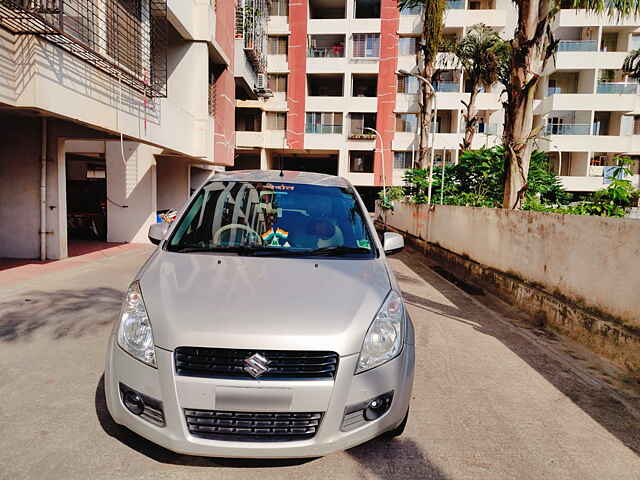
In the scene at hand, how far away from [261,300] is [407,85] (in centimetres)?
3869

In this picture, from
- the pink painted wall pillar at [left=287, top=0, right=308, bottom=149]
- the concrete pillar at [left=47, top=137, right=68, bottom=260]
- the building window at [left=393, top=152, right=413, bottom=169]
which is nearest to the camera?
the concrete pillar at [left=47, top=137, right=68, bottom=260]

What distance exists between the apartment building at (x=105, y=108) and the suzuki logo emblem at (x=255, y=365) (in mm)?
6365

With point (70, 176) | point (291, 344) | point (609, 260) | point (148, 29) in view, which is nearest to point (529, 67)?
point (609, 260)

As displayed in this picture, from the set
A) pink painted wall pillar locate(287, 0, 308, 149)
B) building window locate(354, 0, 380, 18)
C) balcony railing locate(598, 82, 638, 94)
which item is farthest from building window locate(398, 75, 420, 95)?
balcony railing locate(598, 82, 638, 94)

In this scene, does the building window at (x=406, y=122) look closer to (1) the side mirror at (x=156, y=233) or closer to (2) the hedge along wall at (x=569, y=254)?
(2) the hedge along wall at (x=569, y=254)

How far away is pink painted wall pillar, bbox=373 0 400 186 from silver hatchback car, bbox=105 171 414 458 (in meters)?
35.7

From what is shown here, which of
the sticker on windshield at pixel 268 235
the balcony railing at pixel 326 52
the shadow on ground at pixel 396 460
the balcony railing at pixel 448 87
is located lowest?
the shadow on ground at pixel 396 460

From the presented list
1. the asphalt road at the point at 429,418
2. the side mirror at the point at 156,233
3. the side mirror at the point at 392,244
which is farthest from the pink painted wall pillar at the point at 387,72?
the side mirror at the point at 156,233

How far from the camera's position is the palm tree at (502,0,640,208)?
8742 millimetres

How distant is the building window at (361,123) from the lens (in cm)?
3812

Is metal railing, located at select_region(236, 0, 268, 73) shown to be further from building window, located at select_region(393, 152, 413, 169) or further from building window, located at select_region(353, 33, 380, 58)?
building window, located at select_region(393, 152, 413, 169)

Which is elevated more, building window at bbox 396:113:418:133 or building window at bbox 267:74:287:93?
building window at bbox 267:74:287:93

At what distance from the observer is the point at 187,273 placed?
9.73 ft

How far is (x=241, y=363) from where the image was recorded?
239cm
